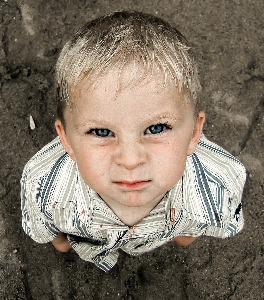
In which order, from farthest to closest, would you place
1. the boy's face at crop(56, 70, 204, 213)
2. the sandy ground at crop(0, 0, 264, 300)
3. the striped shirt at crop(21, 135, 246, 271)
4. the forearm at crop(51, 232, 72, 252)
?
1. the sandy ground at crop(0, 0, 264, 300)
2. the forearm at crop(51, 232, 72, 252)
3. the striped shirt at crop(21, 135, 246, 271)
4. the boy's face at crop(56, 70, 204, 213)

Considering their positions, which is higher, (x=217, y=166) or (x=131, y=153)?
(x=131, y=153)

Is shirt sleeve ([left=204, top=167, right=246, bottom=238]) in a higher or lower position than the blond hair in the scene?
lower

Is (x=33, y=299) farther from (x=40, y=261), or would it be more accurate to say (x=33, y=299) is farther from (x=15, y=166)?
(x=15, y=166)

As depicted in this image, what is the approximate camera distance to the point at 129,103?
43.6 inches

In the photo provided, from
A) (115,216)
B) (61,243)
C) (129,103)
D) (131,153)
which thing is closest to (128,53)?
(129,103)

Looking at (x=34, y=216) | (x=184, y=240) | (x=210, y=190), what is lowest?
(x=184, y=240)

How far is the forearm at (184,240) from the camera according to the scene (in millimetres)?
2027

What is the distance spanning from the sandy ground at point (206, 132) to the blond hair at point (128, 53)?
951mm

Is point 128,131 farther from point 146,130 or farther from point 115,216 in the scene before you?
point 115,216

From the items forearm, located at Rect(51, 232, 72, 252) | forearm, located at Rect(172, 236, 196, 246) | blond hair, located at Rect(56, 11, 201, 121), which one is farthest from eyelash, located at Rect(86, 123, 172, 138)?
forearm, located at Rect(172, 236, 196, 246)

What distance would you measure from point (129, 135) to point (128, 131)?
12 millimetres

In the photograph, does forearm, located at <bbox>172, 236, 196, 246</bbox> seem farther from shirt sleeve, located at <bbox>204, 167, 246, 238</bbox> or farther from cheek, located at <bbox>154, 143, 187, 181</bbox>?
cheek, located at <bbox>154, 143, 187, 181</bbox>

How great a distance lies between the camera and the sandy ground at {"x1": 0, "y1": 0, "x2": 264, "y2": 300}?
2086mm

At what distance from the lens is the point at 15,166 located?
7.01ft
